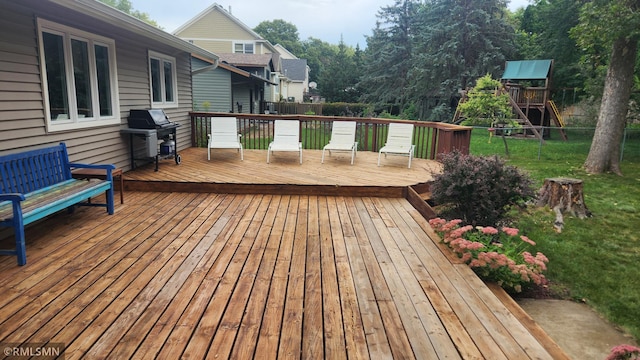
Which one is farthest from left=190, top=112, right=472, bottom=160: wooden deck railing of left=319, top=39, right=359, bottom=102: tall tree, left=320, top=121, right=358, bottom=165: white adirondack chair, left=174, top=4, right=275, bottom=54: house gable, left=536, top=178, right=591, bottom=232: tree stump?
left=319, top=39, right=359, bottom=102: tall tree

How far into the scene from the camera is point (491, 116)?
532 inches

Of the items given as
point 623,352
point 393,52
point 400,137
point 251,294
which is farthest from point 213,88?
point 623,352

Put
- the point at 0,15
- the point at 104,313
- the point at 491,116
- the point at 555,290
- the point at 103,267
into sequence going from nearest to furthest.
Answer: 1. the point at 104,313
2. the point at 103,267
3. the point at 0,15
4. the point at 555,290
5. the point at 491,116

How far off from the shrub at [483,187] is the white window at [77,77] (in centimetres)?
409

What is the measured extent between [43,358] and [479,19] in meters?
23.2

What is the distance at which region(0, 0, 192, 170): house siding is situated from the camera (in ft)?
11.5

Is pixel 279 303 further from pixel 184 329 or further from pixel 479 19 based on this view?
pixel 479 19

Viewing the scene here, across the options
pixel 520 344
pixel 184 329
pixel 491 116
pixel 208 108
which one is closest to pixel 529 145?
pixel 491 116

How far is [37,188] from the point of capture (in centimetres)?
365

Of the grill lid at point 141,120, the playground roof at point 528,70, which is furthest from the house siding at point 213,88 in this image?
the playground roof at point 528,70

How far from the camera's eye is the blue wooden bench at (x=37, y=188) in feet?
9.38

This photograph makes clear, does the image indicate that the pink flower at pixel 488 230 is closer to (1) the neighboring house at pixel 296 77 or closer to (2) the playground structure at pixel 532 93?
(2) the playground structure at pixel 532 93

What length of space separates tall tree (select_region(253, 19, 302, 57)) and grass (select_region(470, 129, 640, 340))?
2247 inches

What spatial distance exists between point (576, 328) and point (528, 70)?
17.7m
